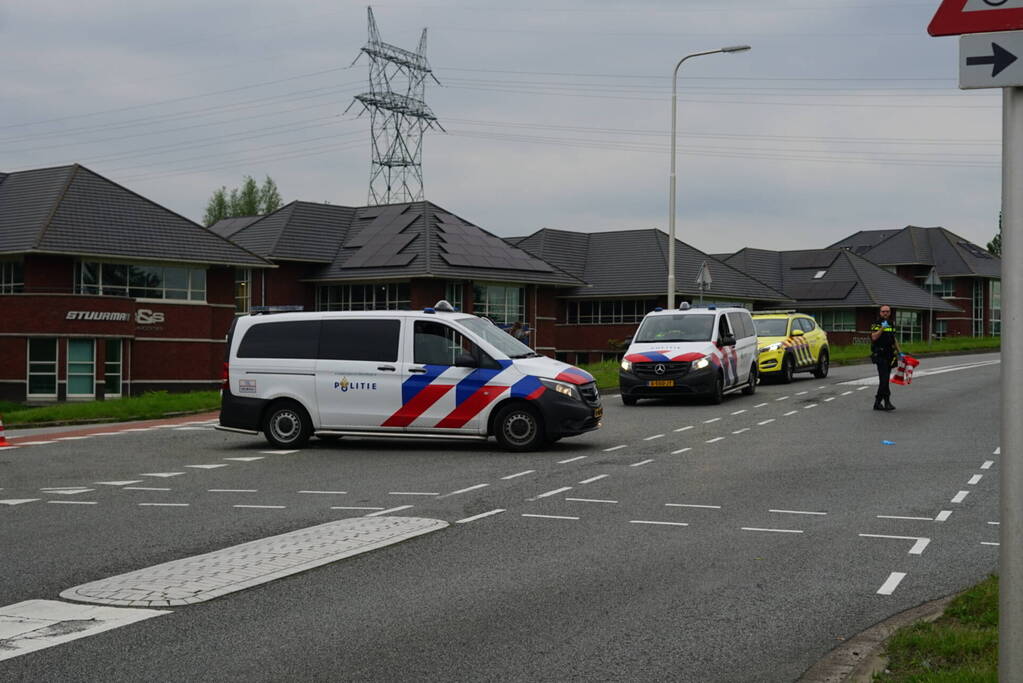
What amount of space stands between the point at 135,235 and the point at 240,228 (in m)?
15.4

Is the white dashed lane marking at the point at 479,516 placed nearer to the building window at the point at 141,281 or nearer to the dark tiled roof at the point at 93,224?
the dark tiled roof at the point at 93,224

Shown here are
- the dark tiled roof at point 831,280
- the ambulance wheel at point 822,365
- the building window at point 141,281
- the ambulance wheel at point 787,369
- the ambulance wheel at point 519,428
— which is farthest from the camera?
the dark tiled roof at point 831,280

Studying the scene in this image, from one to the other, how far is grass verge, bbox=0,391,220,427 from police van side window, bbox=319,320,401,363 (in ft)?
32.9

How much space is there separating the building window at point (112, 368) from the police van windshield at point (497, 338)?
2897 centimetres

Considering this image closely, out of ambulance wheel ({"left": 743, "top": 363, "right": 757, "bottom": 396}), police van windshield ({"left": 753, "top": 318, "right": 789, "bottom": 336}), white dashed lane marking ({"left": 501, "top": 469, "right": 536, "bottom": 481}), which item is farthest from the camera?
police van windshield ({"left": 753, "top": 318, "right": 789, "bottom": 336})

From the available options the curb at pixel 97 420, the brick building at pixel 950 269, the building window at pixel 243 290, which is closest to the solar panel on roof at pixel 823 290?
the brick building at pixel 950 269

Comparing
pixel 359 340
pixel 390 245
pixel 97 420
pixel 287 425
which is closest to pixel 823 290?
pixel 390 245

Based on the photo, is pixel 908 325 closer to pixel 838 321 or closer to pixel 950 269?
pixel 838 321

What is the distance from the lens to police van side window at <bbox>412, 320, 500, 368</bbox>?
1606 cm

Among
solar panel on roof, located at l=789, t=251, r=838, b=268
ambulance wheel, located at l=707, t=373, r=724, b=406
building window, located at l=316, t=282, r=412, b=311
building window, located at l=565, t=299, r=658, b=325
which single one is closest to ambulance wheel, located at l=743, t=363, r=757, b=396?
ambulance wheel, located at l=707, t=373, r=724, b=406

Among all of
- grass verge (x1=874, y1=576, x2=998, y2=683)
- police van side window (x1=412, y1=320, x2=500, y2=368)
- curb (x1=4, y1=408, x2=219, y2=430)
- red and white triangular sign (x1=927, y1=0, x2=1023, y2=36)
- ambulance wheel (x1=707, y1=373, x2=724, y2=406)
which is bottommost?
curb (x1=4, y1=408, x2=219, y2=430)

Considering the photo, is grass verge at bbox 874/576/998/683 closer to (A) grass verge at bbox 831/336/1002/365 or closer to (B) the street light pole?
(B) the street light pole

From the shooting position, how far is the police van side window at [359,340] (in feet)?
53.6

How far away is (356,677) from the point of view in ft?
17.7
